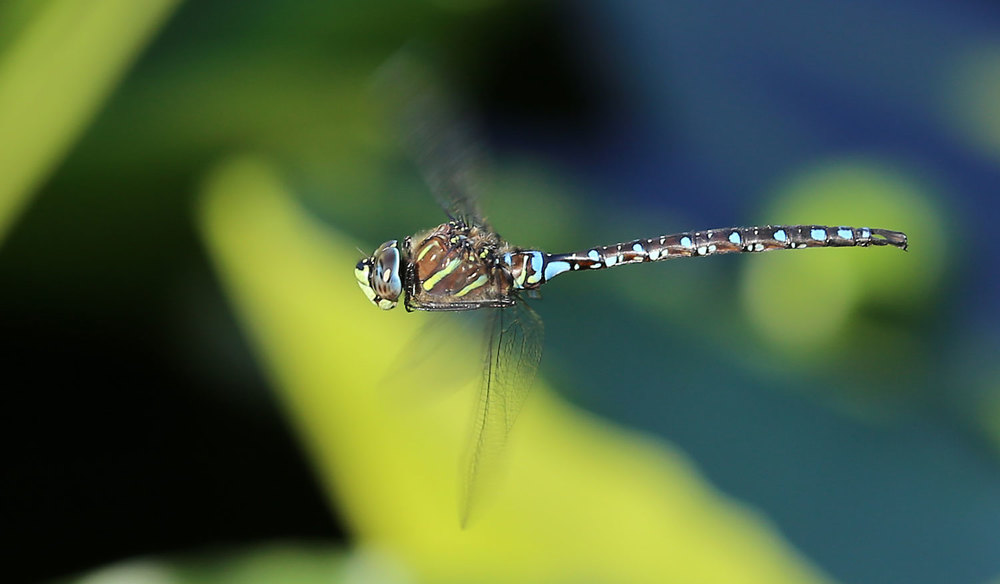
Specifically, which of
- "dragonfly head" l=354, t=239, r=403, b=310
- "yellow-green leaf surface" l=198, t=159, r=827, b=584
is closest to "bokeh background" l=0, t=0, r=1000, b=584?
"yellow-green leaf surface" l=198, t=159, r=827, b=584

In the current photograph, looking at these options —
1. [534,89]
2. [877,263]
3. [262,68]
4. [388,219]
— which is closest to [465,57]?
[534,89]

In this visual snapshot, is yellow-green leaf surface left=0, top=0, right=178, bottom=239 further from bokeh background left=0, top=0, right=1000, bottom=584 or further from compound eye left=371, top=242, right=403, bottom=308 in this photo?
compound eye left=371, top=242, right=403, bottom=308

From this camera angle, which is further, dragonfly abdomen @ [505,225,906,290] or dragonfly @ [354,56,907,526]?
dragonfly abdomen @ [505,225,906,290]

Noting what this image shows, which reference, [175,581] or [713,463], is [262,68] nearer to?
[175,581]

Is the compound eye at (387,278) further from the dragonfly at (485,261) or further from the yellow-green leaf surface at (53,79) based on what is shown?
the yellow-green leaf surface at (53,79)

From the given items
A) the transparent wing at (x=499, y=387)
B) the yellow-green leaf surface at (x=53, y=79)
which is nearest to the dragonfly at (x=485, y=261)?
the transparent wing at (x=499, y=387)

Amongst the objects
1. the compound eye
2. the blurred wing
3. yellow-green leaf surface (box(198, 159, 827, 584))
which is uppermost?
the blurred wing

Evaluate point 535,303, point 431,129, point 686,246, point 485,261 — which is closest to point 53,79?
point 431,129
